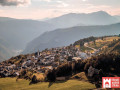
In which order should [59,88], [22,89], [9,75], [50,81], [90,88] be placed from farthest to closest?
1. [9,75]
2. [50,81]
3. [22,89]
4. [59,88]
5. [90,88]

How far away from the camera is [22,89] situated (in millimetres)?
51688

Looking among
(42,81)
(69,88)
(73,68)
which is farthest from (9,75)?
(69,88)

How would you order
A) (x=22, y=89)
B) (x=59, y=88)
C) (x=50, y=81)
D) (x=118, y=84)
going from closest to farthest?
(x=118, y=84)
(x=59, y=88)
(x=22, y=89)
(x=50, y=81)

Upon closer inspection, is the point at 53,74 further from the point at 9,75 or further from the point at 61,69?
the point at 9,75

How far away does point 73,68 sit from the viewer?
60.6 metres

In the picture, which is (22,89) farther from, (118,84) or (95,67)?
(118,84)

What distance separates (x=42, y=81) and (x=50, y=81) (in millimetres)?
4674

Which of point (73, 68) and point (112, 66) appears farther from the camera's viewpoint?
point (73, 68)

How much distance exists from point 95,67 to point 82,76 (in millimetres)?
7146

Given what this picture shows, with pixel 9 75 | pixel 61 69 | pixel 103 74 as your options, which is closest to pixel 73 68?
pixel 61 69

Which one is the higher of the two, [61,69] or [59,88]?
[61,69]

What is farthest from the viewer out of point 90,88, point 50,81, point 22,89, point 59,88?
point 50,81

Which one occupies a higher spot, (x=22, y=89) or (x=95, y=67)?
(x=95, y=67)

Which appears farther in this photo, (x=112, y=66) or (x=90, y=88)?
(x=112, y=66)
